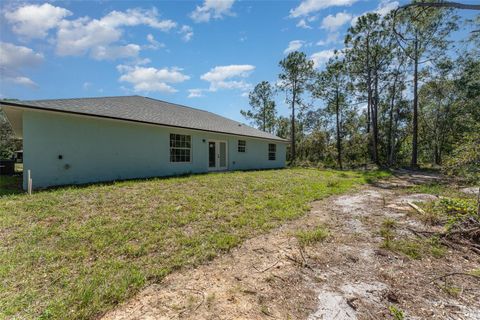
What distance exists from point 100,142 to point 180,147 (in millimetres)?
3707

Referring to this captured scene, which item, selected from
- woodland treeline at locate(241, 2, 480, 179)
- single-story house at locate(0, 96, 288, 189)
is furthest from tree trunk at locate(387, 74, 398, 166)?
single-story house at locate(0, 96, 288, 189)

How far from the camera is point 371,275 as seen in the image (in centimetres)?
267

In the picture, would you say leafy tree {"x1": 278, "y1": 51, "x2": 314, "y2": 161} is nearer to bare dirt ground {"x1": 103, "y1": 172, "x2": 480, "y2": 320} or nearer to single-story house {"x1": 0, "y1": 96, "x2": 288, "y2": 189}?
single-story house {"x1": 0, "y1": 96, "x2": 288, "y2": 189}

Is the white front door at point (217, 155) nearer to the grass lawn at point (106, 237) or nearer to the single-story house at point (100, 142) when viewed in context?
the single-story house at point (100, 142)

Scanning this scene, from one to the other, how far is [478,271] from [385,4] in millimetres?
7203

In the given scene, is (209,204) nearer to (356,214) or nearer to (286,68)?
(356,214)

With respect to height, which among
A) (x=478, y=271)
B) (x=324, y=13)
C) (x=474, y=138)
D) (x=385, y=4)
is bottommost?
(x=478, y=271)

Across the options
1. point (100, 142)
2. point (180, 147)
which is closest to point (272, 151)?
point (180, 147)

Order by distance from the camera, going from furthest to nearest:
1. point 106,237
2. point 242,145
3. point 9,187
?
1. point 242,145
2. point 9,187
3. point 106,237

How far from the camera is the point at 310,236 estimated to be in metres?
3.75

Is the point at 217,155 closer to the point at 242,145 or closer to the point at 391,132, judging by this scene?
the point at 242,145

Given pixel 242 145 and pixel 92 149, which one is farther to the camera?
pixel 242 145

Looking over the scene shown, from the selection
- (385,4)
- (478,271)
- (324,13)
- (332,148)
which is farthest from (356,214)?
(332,148)

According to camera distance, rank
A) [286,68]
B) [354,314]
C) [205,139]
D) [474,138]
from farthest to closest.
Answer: [286,68], [205,139], [474,138], [354,314]
